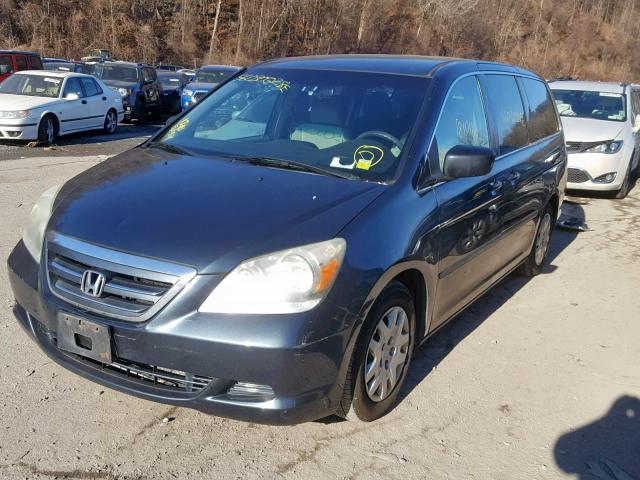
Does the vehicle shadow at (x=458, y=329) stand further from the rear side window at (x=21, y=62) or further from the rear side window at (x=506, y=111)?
the rear side window at (x=21, y=62)

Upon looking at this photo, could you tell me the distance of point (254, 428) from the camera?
131 inches

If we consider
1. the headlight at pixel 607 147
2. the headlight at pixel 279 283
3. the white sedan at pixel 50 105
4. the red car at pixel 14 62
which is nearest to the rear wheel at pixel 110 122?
the white sedan at pixel 50 105

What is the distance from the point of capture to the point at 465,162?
12.0ft

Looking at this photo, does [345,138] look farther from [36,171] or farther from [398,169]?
[36,171]

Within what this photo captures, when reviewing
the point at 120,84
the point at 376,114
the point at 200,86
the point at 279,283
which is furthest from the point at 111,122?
the point at 279,283

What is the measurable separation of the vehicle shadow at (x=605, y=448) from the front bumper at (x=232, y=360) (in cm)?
123

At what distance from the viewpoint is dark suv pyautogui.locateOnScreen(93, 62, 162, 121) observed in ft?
60.3

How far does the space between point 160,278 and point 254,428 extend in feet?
3.23

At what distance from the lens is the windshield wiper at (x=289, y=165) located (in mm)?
3615

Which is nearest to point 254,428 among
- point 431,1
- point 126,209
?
point 126,209

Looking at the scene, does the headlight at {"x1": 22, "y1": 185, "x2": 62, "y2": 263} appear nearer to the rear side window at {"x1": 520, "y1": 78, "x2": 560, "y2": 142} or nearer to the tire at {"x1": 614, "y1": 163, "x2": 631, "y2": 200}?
the rear side window at {"x1": 520, "y1": 78, "x2": 560, "y2": 142}

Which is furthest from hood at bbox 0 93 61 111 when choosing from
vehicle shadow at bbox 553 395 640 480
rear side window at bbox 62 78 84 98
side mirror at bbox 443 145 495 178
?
vehicle shadow at bbox 553 395 640 480

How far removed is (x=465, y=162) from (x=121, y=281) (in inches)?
75.4

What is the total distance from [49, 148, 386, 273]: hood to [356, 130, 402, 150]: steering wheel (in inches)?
16.2
